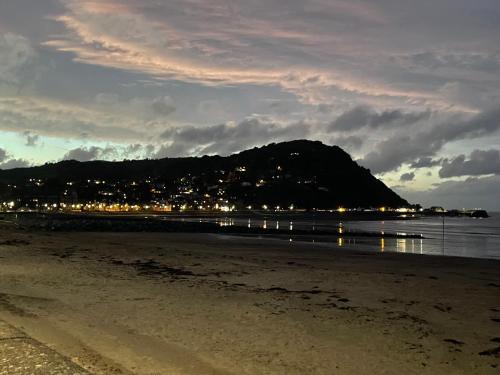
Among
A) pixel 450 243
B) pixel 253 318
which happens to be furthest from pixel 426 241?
pixel 253 318

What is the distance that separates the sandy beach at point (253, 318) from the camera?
7797mm

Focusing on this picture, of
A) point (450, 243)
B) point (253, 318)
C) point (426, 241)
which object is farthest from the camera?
point (426, 241)

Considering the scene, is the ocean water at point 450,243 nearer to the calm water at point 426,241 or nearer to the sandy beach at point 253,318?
the calm water at point 426,241

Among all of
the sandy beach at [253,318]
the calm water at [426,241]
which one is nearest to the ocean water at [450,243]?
the calm water at [426,241]

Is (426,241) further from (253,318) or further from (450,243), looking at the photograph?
(253,318)

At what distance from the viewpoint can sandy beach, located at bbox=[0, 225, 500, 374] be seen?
7.80m

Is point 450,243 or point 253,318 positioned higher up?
point 253,318

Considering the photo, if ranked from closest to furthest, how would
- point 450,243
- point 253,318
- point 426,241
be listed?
point 253,318 → point 450,243 → point 426,241

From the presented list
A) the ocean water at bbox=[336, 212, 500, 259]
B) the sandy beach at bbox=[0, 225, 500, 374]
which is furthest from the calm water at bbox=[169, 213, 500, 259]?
the sandy beach at bbox=[0, 225, 500, 374]

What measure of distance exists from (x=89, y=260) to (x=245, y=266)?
23.2ft

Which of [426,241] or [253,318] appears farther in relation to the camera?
[426,241]

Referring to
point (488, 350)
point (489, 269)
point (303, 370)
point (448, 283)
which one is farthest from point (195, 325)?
point (489, 269)

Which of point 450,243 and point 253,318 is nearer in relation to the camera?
point 253,318

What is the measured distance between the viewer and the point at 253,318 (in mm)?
10680
